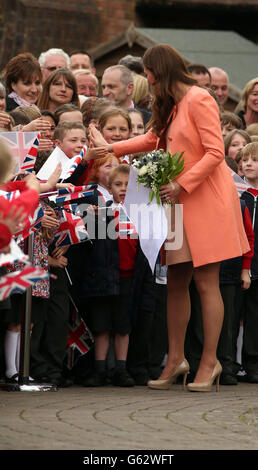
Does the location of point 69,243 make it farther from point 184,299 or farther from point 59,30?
point 59,30

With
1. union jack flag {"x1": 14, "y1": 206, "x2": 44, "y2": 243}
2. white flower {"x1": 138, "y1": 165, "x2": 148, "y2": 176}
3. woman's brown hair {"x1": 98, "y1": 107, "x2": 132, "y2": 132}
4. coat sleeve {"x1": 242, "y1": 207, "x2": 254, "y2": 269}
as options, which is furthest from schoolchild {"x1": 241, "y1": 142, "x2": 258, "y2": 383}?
union jack flag {"x1": 14, "y1": 206, "x2": 44, "y2": 243}

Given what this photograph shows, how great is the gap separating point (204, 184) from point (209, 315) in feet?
3.11

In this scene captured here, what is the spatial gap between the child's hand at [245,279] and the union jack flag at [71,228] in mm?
1528

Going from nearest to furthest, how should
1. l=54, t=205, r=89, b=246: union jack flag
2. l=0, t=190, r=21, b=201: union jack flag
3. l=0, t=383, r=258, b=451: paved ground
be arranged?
l=0, t=383, r=258, b=451: paved ground → l=0, t=190, r=21, b=201: union jack flag → l=54, t=205, r=89, b=246: union jack flag

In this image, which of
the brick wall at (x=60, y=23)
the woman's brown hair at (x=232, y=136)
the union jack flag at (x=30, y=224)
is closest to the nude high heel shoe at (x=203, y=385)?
the union jack flag at (x=30, y=224)

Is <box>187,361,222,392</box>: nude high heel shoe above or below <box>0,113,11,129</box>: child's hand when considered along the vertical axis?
below

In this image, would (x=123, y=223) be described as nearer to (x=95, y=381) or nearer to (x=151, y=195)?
(x=151, y=195)

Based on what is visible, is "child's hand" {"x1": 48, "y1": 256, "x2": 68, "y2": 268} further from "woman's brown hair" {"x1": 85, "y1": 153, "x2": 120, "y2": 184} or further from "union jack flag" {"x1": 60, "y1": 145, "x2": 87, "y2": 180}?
"woman's brown hair" {"x1": 85, "y1": 153, "x2": 120, "y2": 184}

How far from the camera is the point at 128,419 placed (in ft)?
Answer: 20.2

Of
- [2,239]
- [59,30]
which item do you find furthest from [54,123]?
[59,30]

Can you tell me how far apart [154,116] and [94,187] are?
73 centimetres

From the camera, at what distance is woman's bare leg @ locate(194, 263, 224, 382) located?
7891mm

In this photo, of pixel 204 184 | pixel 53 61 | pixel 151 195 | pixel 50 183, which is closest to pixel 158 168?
pixel 151 195

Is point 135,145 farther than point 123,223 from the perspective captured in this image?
No
